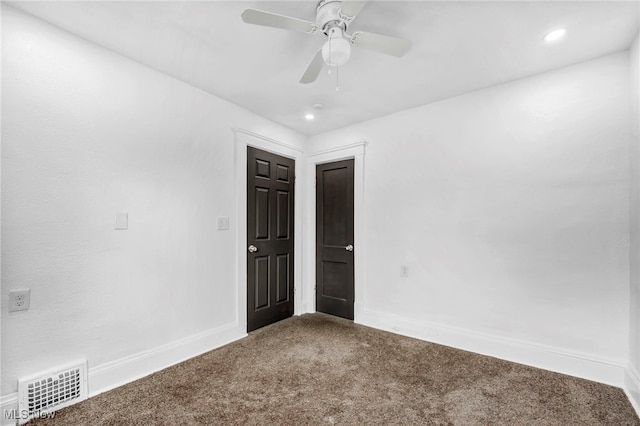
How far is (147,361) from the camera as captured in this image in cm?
228

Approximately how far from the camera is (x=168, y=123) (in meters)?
2.50

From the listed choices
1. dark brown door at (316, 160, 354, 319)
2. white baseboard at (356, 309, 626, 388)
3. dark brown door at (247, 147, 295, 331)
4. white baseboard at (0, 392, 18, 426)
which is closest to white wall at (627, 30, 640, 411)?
white baseboard at (356, 309, 626, 388)

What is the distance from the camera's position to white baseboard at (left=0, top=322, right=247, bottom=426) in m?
2.00

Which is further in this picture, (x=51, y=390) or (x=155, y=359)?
(x=155, y=359)

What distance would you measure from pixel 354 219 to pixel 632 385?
2595 mm

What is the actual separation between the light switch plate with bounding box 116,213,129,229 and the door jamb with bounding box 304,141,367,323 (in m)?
2.18

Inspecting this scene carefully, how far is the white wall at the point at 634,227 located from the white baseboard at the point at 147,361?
3.24 meters

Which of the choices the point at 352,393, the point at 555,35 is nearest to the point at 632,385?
the point at 352,393

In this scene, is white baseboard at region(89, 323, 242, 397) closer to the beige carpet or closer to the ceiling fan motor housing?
the beige carpet

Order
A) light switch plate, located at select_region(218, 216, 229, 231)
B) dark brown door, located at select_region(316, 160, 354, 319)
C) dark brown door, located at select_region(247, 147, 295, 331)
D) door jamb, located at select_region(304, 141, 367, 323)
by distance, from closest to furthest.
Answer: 1. light switch plate, located at select_region(218, 216, 229, 231)
2. dark brown door, located at select_region(247, 147, 295, 331)
3. door jamb, located at select_region(304, 141, 367, 323)
4. dark brown door, located at select_region(316, 160, 354, 319)

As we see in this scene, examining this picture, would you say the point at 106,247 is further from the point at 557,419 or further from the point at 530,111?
the point at 530,111

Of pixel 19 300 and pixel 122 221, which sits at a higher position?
pixel 122 221

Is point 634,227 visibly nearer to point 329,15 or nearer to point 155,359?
point 329,15

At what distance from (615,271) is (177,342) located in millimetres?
3578
